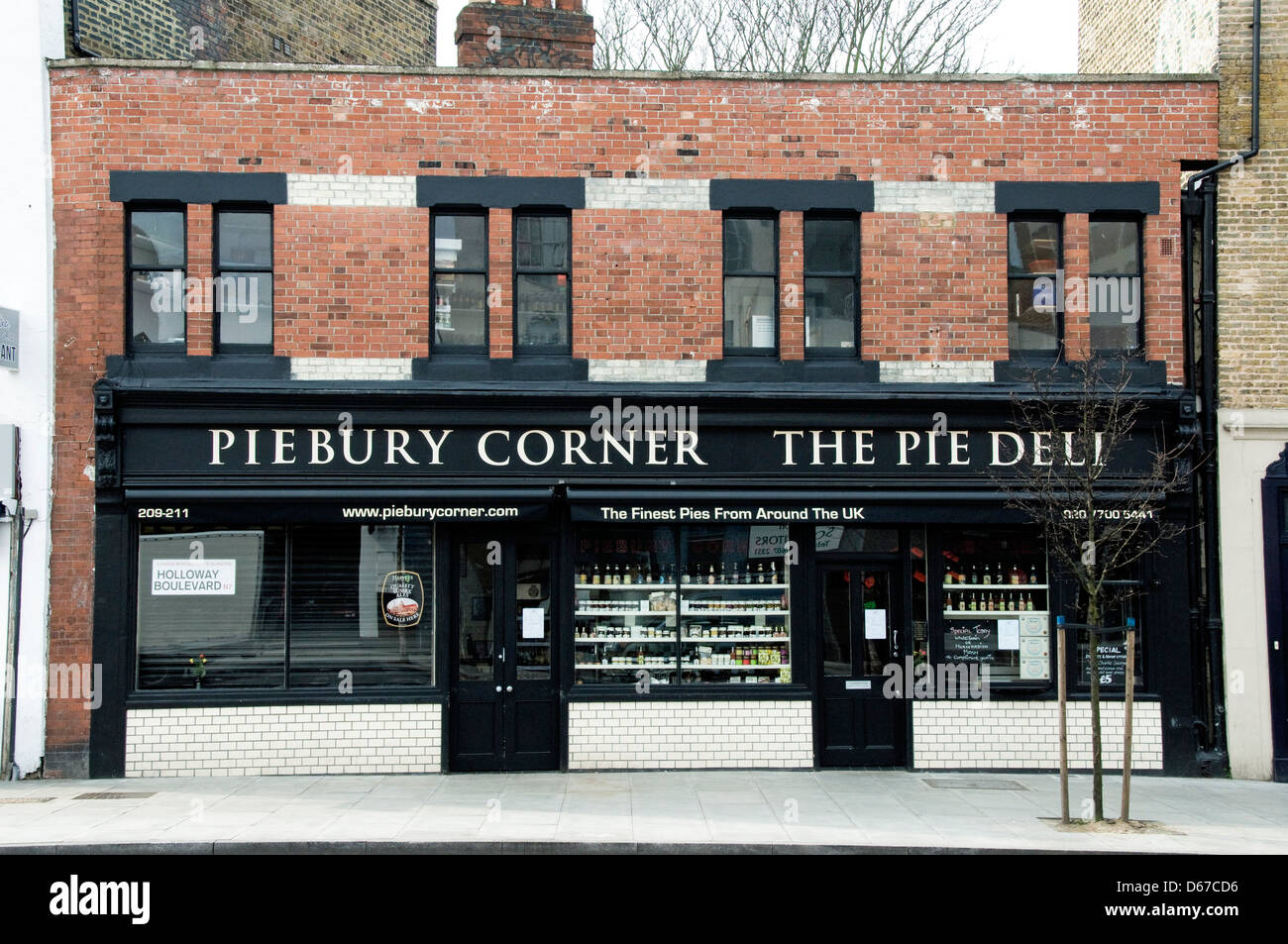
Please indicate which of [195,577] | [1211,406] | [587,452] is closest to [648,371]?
[587,452]

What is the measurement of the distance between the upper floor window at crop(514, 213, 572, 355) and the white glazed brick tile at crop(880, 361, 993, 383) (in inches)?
145

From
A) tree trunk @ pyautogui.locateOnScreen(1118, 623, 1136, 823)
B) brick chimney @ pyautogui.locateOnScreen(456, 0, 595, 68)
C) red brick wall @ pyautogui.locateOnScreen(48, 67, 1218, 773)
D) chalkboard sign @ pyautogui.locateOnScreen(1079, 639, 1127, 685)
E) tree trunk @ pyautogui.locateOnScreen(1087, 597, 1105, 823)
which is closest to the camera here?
tree trunk @ pyautogui.locateOnScreen(1118, 623, 1136, 823)

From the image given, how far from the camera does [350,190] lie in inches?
515

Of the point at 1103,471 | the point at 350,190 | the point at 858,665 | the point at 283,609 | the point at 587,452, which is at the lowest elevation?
the point at 858,665

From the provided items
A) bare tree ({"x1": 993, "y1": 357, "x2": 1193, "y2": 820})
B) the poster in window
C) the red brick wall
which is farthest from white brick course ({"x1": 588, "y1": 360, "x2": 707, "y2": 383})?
bare tree ({"x1": 993, "y1": 357, "x2": 1193, "y2": 820})

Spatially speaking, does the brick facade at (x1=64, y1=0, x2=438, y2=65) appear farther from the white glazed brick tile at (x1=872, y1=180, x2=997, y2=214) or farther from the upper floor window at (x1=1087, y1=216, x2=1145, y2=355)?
the upper floor window at (x1=1087, y1=216, x2=1145, y2=355)

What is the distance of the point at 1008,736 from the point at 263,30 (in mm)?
14067

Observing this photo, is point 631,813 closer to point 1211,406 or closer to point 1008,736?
point 1008,736

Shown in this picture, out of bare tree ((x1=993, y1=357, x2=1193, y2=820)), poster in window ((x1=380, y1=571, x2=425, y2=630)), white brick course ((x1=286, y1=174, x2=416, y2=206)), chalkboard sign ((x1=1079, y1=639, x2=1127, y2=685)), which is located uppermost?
white brick course ((x1=286, y1=174, x2=416, y2=206))

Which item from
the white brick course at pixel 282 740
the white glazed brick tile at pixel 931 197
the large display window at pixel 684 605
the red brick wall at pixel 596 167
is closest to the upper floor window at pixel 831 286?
the red brick wall at pixel 596 167

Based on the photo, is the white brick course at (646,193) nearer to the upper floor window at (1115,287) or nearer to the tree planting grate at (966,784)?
the upper floor window at (1115,287)

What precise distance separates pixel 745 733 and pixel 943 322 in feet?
16.9

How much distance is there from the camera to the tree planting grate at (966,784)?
1228 cm

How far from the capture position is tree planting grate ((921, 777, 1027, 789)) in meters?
12.3
